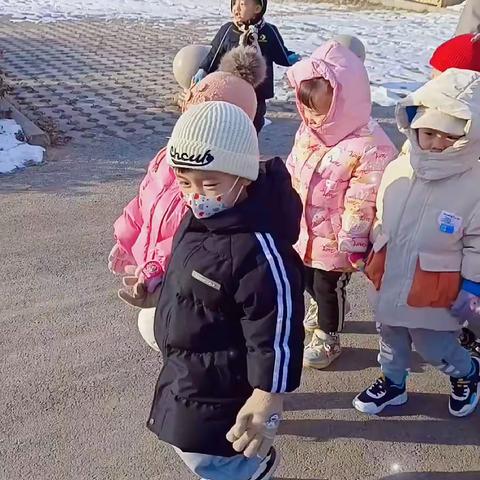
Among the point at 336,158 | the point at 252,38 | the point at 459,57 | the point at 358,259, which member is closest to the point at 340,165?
the point at 336,158

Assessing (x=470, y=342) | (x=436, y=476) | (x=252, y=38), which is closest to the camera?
(x=436, y=476)

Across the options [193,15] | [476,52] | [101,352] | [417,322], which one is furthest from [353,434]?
[193,15]

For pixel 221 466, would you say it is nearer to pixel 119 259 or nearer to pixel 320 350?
pixel 119 259

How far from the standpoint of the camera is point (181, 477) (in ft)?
9.57

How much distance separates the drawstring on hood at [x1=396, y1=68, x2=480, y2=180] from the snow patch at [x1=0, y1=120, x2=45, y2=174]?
13.5 feet

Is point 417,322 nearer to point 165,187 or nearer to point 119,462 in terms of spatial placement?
point 165,187

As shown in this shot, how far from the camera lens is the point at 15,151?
250 inches

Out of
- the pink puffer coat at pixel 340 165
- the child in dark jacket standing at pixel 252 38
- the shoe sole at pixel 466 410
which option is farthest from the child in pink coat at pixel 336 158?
the child in dark jacket standing at pixel 252 38

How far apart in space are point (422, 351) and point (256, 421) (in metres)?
1.26

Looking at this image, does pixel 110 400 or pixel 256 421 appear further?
pixel 110 400

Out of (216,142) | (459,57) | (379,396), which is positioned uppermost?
(216,142)

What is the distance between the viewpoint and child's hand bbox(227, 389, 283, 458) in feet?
6.74

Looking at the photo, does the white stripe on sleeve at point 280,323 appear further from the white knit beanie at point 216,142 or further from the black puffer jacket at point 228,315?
the white knit beanie at point 216,142

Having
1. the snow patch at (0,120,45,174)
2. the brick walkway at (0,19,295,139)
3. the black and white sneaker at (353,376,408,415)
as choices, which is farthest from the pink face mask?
the brick walkway at (0,19,295,139)
